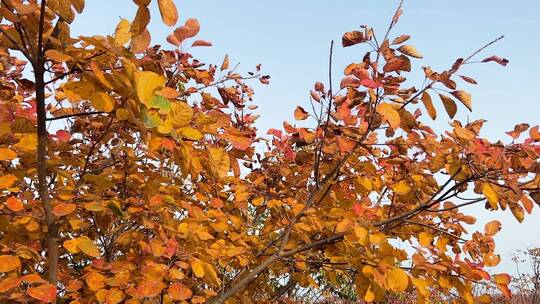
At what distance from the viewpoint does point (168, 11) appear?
3.46ft

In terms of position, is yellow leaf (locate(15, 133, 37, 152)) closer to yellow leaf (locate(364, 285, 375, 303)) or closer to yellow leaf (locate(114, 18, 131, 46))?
yellow leaf (locate(114, 18, 131, 46))

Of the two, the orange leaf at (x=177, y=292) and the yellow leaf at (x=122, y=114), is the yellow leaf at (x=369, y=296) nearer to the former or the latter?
the orange leaf at (x=177, y=292)

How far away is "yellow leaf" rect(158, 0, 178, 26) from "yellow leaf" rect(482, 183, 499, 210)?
1277mm

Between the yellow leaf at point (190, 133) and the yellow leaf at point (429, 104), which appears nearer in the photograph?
the yellow leaf at point (190, 133)

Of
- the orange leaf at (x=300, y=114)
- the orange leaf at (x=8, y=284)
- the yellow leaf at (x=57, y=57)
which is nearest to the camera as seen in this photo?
the yellow leaf at (x=57, y=57)

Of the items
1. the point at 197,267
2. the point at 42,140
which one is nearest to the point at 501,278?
the point at 197,267

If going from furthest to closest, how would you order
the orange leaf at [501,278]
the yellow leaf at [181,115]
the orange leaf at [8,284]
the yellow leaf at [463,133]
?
the orange leaf at [501,278] < the yellow leaf at [463,133] < the orange leaf at [8,284] < the yellow leaf at [181,115]

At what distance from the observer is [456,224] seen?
238 centimetres

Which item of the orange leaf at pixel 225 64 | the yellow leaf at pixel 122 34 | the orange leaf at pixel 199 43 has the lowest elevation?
the yellow leaf at pixel 122 34

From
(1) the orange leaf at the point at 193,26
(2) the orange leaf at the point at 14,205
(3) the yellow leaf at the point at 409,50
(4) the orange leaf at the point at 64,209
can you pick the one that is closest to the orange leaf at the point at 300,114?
(3) the yellow leaf at the point at 409,50

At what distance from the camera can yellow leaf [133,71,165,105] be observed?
1.03m

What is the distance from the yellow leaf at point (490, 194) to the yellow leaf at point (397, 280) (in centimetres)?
41

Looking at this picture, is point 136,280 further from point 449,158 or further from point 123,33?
point 449,158

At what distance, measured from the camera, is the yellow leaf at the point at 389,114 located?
1648 millimetres
